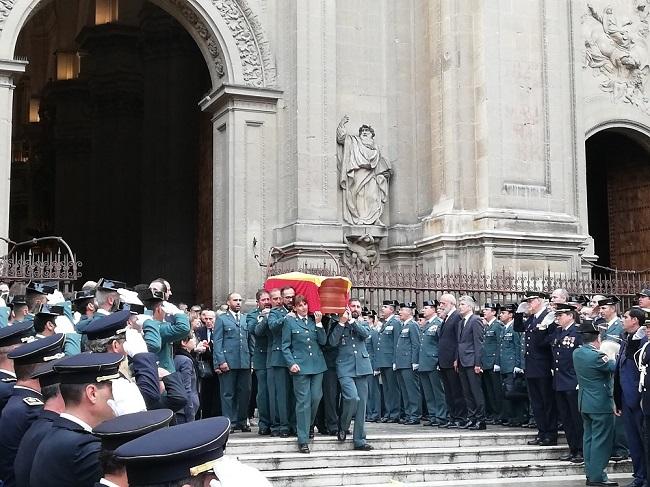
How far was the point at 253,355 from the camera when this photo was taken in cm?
1438

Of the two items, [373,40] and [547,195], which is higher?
[373,40]

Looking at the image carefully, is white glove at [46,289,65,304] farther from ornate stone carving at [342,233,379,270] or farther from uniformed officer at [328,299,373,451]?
ornate stone carving at [342,233,379,270]

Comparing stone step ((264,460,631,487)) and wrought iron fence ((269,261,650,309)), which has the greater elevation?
wrought iron fence ((269,261,650,309))

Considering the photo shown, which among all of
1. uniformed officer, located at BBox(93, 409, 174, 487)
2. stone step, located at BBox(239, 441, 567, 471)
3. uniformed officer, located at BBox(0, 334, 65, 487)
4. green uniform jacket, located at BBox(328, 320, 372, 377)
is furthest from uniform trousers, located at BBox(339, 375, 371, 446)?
uniformed officer, located at BBox(93, 409, 174, 487)

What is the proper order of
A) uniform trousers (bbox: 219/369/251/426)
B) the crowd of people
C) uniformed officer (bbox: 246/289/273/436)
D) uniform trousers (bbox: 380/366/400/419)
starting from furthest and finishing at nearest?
uniform trousers (bbox: 380/366/400/419)
uniform trousers (bbox: 219/369/251/426)
uniformed officer (bbox: 246/289/273/436)
the crowd of people

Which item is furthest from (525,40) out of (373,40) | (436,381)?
(436,381)

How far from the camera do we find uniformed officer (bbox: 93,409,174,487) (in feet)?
13.5

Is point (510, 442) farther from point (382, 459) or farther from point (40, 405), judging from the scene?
point (40, 405)

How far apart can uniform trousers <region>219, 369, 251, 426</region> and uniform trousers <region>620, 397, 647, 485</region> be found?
510 cm

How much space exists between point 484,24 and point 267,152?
5.09 m

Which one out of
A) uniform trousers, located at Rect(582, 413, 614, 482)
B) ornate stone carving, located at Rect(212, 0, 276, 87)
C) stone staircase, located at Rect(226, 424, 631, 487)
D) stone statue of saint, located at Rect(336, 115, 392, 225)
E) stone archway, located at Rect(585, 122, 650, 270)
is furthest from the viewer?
stone archway, located at Rect(585, 122, 650, 270)

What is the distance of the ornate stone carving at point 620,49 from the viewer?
23812 millimetres

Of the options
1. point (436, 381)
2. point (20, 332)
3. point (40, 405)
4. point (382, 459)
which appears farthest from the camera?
point (436, 381)

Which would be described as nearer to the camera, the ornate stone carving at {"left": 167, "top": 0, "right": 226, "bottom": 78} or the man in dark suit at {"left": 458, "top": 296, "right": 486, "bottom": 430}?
the man in dark suit at {"left": 458, "top": 296, "right": 486, "bottom": 430}
